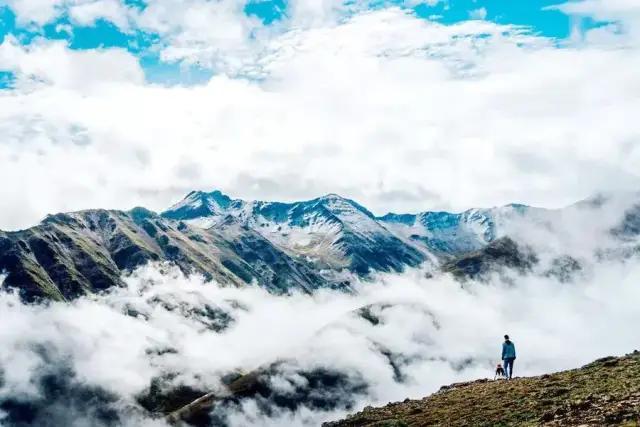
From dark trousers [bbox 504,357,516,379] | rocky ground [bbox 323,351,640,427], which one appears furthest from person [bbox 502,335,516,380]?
rocky ground [bbox 323,351,640,427]

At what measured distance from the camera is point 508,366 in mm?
66188

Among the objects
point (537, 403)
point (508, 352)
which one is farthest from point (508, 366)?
point (537, 403)

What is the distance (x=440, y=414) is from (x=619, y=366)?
53.0 ft

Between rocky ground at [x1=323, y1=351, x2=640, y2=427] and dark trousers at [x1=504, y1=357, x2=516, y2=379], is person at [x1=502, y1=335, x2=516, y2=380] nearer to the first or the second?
dark trousers at [x1=504, y1=357, x2=516, y2=379]

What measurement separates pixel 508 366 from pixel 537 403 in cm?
2218

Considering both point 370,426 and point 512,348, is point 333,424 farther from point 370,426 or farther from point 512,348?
point 512,348

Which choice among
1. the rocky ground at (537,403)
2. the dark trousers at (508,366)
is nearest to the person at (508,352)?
the dark trousers at (508,366)

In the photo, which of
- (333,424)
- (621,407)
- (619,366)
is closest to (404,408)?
(333,424)

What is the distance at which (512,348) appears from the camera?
6328cm

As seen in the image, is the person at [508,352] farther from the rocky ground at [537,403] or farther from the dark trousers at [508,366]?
the rocky ground at [537,403]

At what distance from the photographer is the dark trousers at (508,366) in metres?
63.6

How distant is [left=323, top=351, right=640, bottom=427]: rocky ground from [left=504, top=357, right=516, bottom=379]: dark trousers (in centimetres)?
288

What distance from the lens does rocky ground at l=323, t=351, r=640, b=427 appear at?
3519cm

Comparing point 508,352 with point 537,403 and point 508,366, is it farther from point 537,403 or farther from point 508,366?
point 537,403
